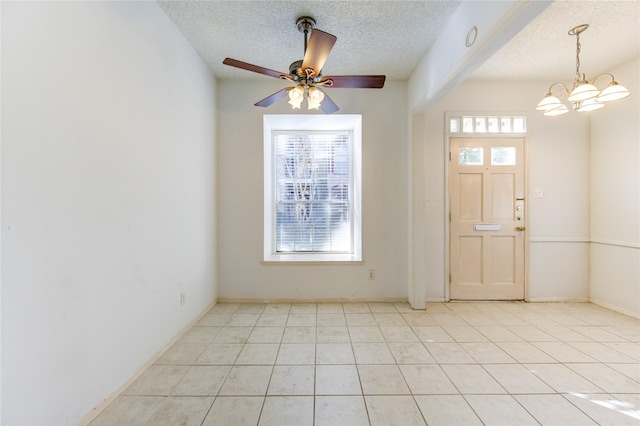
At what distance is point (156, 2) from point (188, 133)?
1.03 meters

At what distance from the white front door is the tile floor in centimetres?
50

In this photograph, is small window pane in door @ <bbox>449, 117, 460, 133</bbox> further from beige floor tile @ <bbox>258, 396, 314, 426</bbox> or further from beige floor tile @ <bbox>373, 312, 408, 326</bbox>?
beige floor tile @ <bbox>258, 396, 314, 426</bbox>

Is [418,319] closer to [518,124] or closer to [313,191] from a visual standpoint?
[313,191]

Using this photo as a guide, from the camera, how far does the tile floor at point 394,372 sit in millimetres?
1574

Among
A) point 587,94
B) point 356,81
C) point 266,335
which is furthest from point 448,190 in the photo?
point 266,335

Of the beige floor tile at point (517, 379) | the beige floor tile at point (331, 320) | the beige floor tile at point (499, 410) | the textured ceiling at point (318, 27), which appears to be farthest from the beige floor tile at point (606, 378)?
the textured ceiling at point (318, 27)

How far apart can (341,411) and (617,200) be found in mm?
3915

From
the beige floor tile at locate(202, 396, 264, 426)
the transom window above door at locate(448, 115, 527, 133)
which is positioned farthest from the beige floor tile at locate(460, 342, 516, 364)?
the transom window above door at locate(448, 115, 527, 133)

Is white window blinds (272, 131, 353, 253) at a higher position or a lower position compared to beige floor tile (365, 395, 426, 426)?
higher

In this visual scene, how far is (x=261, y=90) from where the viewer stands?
135 inches

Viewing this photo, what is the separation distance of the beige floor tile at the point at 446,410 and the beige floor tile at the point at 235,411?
0.99 m

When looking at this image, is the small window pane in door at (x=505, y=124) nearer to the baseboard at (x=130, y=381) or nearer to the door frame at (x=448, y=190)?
the door frame at (x=448, y=190)

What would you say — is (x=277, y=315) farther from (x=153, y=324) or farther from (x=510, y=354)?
(x=510, y=354)

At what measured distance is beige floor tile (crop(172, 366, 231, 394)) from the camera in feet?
5.78
